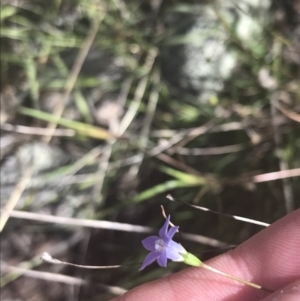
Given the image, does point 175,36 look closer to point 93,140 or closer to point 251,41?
point 251,41

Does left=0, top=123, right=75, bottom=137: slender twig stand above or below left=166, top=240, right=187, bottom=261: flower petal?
below

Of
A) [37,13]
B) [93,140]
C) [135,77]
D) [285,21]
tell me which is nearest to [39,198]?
[93,140]

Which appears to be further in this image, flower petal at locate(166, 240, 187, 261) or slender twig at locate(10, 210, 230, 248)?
slender twig at locate(10, 210, 230, 248)

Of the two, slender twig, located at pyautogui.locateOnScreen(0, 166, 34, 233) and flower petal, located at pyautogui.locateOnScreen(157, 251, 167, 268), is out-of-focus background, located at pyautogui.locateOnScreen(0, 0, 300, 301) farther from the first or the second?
flower petal, located at pyautogui.locateOnScreen(157, 251, 167, 268)

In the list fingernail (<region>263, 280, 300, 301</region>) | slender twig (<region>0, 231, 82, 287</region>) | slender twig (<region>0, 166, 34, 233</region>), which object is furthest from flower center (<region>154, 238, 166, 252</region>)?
slender twig (<region>0, 231, 82, 287</region>)

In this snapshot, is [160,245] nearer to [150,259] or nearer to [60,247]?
[150,259]

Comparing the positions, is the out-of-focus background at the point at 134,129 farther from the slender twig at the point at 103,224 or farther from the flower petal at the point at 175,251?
the flower petal at the point at 175,251

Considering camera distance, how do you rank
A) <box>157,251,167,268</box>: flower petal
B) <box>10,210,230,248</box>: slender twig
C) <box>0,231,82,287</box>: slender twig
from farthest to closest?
<box>0,231,82,287</box>: slender twig, <box>10,210,230,248</box>: slender twig, <box>157,251,167,268</box>: flower petal

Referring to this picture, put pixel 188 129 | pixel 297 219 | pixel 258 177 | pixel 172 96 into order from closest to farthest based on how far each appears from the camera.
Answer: pixel 297 219 < pixel 258 177 < pixel 188 129 < pixel 172 96
